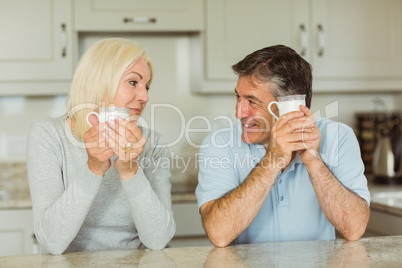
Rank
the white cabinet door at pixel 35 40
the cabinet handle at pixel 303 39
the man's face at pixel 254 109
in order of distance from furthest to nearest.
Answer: the cabinet handle at pixel 303 39
the white cabinet door at pixel 35 40
the man's face at pixel 254 109

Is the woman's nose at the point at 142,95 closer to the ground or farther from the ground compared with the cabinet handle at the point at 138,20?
closer to the ground

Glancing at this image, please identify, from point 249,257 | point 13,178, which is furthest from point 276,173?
point 13,178

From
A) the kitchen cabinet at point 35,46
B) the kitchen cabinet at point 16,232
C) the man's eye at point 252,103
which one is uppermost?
the kitchen cabinet at point 35,46

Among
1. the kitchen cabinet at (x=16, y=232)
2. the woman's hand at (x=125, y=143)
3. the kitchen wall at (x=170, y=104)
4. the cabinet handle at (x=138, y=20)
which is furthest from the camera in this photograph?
the kitchen wall at (x=170, y=104)

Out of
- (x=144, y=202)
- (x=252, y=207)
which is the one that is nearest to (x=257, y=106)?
Result: (x=252, y=207)

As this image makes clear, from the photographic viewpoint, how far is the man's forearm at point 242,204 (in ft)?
5.06

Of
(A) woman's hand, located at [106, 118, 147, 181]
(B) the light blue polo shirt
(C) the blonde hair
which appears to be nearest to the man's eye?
(B) the light blue polo shirt

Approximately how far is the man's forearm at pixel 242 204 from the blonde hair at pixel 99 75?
1.46ft

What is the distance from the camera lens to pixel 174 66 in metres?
3.30

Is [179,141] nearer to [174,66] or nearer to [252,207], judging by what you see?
[174,66]

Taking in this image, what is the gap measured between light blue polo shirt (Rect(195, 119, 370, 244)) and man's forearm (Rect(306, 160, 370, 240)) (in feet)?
0.23

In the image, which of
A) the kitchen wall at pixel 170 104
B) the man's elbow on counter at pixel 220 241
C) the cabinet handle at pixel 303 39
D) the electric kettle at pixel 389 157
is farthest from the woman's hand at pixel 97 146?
the electric kettle at pixel 389 157

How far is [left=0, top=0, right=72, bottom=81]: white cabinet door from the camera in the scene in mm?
2816

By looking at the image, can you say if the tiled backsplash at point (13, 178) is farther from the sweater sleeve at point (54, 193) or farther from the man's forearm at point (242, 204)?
the man's forearm at point (242, 204)
